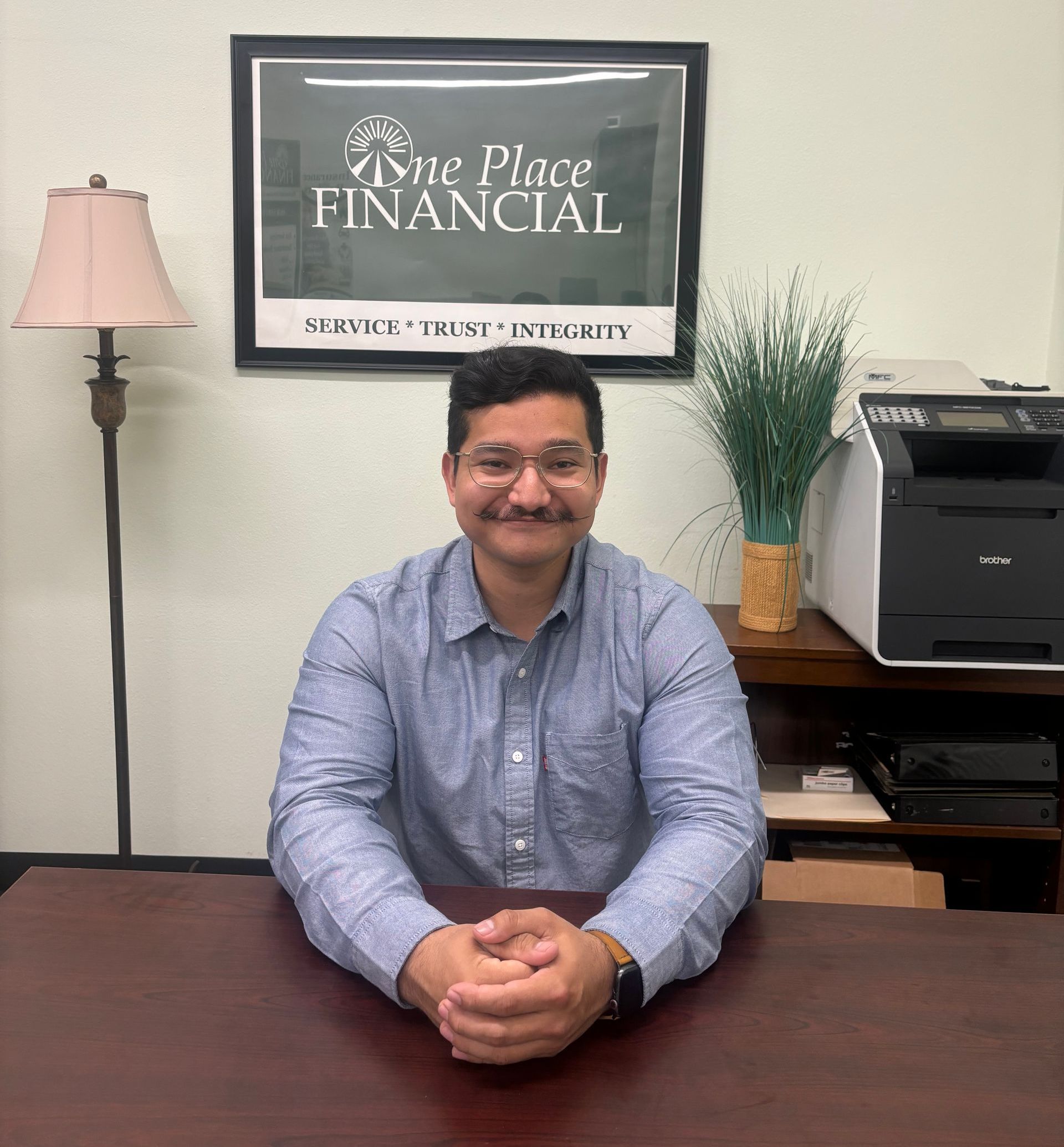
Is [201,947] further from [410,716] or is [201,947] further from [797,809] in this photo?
[797,809]

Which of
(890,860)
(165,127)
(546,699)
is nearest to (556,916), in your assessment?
(546,699)

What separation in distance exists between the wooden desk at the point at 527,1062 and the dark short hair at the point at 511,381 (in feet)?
2.17

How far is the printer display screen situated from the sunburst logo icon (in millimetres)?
1332

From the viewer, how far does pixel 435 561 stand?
4.96 ft

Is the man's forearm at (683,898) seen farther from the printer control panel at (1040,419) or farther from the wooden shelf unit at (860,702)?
the printer control panel at (1040,419)

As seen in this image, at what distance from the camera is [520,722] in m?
1.41

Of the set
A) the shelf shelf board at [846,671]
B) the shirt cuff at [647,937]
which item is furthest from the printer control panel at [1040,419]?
the shirt cuff at [647,937]

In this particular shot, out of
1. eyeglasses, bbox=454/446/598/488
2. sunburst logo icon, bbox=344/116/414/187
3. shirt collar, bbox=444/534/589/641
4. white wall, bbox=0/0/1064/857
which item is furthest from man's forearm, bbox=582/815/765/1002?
sunburst logo icon, bbox=344/116/414/187

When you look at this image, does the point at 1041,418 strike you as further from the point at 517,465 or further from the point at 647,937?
the point at 647,937

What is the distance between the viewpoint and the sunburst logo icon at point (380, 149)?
2.38 metres

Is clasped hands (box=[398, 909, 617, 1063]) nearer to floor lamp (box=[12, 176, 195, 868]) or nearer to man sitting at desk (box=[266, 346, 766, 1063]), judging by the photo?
man sitting at desk (box=[266, 346, 766, 1063])

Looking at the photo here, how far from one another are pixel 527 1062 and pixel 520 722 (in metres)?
0.59

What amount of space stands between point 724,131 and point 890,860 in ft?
5.54

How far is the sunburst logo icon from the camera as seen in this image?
2379mm
